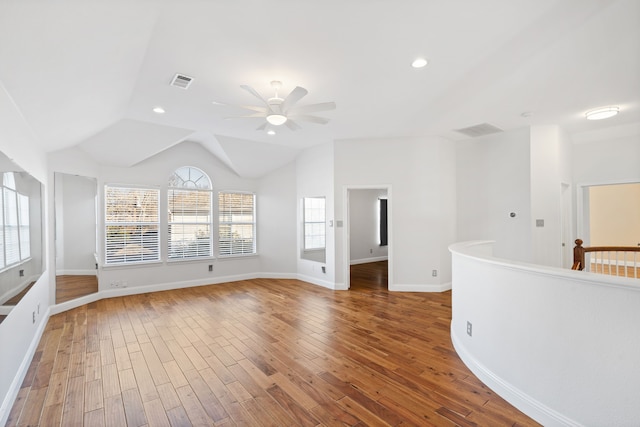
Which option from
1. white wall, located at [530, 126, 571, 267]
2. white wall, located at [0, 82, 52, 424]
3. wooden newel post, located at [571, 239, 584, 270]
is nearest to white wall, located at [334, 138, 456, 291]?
white wall, located at [530, 126, 571, 267]

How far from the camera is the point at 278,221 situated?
709 cm

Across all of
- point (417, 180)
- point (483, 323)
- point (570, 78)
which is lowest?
point (483, 323)

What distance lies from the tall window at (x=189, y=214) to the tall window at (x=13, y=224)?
327cm

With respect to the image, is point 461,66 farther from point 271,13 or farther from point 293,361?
point 293,361

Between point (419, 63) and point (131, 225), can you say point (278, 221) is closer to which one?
point (131, 225)

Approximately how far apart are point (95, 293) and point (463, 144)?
7.44 meters

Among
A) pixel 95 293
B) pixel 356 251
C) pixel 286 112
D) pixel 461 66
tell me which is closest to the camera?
pixel 461 66

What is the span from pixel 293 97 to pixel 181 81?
1.36 m

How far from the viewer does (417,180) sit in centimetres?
568

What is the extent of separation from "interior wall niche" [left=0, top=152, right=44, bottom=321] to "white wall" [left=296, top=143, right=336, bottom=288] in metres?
4.30

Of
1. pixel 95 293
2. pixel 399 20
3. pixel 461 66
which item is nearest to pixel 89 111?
pixel 95 293

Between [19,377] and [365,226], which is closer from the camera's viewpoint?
[19,377]

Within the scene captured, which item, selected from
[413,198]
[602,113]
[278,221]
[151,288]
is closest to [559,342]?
[413,198]

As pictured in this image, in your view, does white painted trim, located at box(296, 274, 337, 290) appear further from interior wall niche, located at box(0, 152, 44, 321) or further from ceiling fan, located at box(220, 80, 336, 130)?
interior wall niche, located at box(0, 152, 44, 321)
